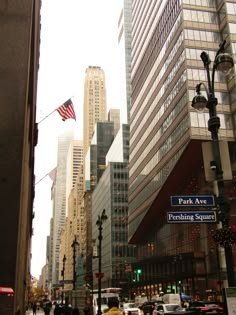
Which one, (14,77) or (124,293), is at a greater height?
(14,77)

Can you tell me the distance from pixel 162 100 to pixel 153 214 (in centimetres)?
2245

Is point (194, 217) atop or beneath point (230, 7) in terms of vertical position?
beneath

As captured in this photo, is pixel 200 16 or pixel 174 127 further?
pixel 200 16

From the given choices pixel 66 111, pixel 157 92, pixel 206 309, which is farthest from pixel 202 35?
pixel 206 309

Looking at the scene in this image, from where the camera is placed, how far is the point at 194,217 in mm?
12789

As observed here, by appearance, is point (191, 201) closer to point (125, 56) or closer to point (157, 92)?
point (157, 92)

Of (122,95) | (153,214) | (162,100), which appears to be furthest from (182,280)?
(122,95)

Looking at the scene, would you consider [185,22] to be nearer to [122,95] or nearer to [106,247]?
[122,95]

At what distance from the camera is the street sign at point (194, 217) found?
1273 centimetres

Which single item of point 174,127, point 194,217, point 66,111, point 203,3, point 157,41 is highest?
point 157,41

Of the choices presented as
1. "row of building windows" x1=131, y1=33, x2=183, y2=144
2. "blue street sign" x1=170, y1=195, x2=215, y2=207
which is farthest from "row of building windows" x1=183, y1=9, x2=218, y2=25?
"blue street sign" x1=170, y1=195, x2=215, y2=207

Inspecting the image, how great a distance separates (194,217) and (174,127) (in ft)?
174

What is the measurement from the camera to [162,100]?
74.7m

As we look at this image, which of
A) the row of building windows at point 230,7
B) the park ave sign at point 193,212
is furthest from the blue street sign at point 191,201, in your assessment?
the row of building windows at point 230,7
